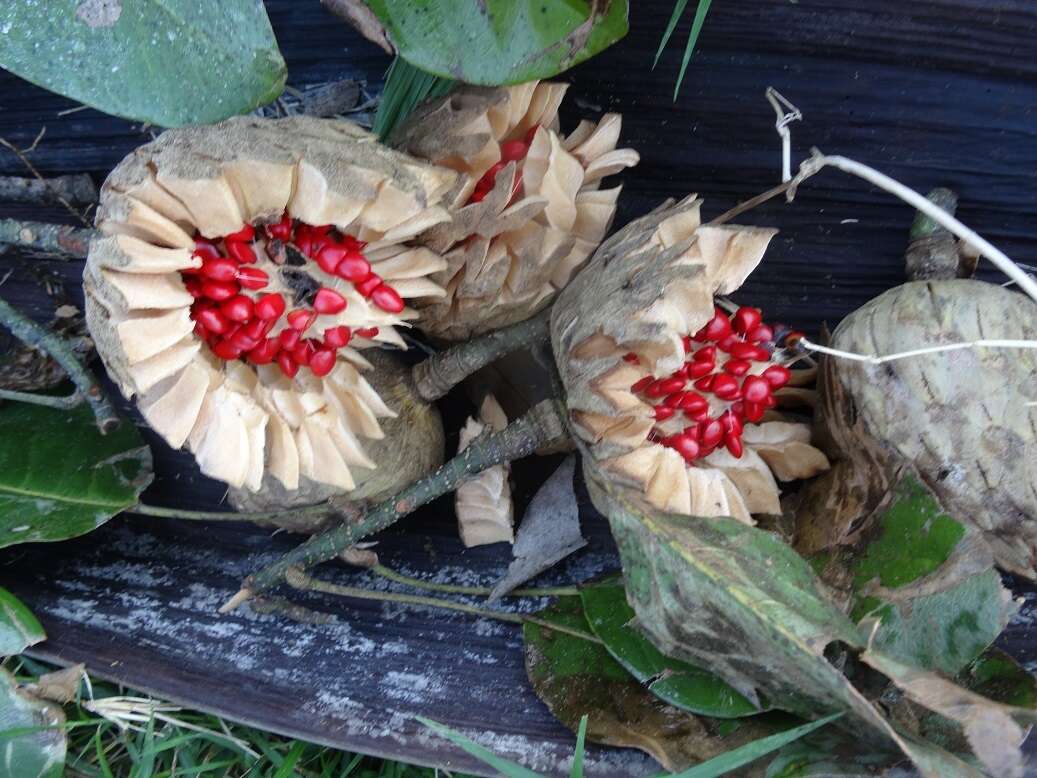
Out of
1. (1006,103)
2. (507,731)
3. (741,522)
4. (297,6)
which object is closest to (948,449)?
(741,522)

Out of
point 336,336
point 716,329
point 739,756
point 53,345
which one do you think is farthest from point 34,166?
point 739,756

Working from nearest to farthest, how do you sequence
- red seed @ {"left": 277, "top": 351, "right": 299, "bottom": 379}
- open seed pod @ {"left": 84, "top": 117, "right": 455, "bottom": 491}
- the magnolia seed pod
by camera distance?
open seed pod @ {"left": 84, "top": 117, "right": 455, "bottom": 491}
red seed @ {"left": 277, "top": 351, "right": 299, "bottom": 379}
the magnolia seed pod

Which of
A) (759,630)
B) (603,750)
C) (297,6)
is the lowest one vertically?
(603,750)

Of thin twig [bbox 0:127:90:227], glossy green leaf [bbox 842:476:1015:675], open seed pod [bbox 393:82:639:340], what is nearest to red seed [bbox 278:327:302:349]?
open seed pod [bbox 393:82:639:340]

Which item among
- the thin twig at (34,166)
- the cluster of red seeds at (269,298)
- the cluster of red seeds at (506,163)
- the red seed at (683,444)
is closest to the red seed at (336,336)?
the cluster of red seeds at (269,298)

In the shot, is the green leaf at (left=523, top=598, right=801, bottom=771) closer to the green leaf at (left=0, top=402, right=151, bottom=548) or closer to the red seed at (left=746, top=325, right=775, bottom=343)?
the red seed at (left=746, top=325, right=775, bottom=343)

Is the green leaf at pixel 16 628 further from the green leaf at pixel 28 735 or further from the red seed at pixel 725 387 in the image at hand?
the red seed at pixel 725 387

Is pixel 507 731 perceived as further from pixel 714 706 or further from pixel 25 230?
pixel 25 230
